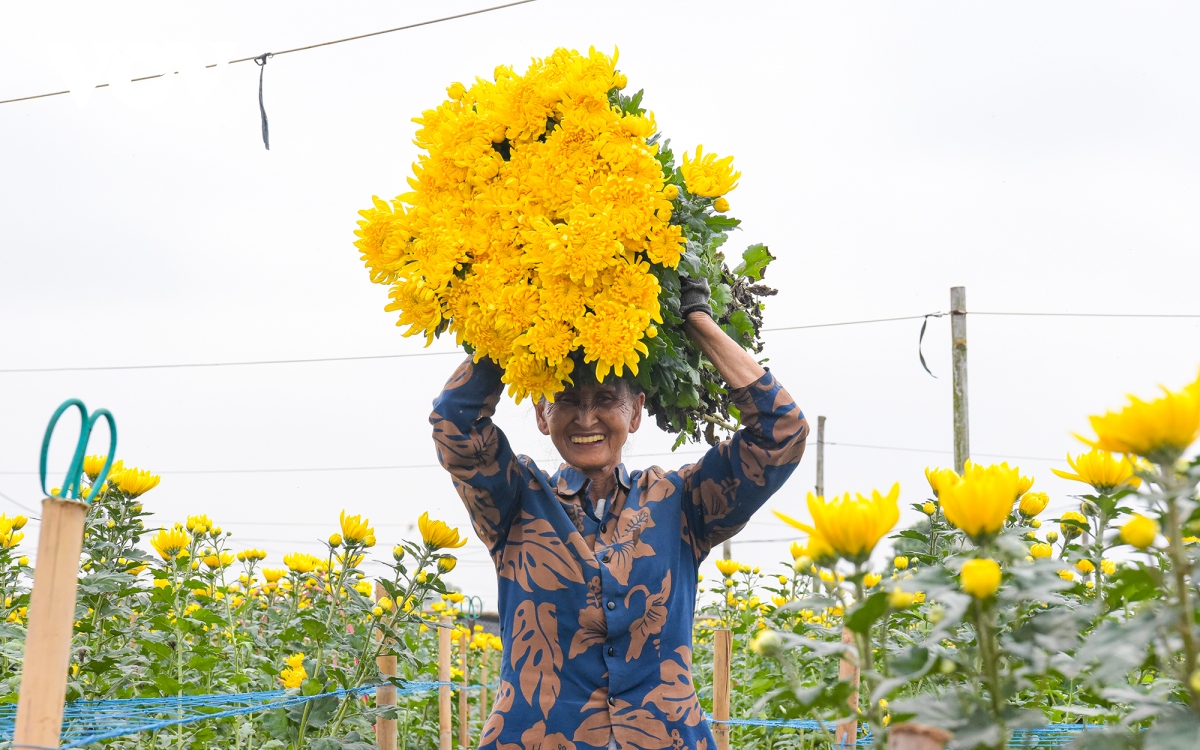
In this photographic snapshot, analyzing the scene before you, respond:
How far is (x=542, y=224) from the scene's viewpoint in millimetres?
2080

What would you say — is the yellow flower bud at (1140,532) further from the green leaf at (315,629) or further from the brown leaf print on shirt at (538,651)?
the green leaf at (315,629)

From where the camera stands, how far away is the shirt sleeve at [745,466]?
234 centimetres

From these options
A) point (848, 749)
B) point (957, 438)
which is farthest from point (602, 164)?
point (957, 438)

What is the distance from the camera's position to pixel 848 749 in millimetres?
2312

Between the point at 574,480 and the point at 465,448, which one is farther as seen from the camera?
the point at 574,480

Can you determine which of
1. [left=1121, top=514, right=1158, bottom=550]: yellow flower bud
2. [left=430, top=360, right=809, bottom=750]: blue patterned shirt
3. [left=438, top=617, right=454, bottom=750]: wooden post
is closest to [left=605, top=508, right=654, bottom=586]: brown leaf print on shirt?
[left=430, top=360, right=809, bottom=750]: blue patterned shirt

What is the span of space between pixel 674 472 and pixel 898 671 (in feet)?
5.21

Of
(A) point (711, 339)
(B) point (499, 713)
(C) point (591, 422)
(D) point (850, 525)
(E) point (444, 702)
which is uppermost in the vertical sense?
(A) point (711, 339)

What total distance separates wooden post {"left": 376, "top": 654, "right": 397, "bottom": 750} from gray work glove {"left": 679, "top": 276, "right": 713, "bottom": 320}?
4.69 feet

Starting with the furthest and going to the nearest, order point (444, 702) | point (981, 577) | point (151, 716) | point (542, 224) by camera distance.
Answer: point (444, 702) → point (151, 716) → point (542, 224) → point (981, 577)

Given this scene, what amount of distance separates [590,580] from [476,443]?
39 centimetres

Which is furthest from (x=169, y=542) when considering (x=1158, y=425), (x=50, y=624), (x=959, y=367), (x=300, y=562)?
(x=959, y=367)

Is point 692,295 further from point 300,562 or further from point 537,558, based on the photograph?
point 300,562

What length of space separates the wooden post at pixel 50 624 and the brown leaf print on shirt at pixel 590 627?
119 cm
